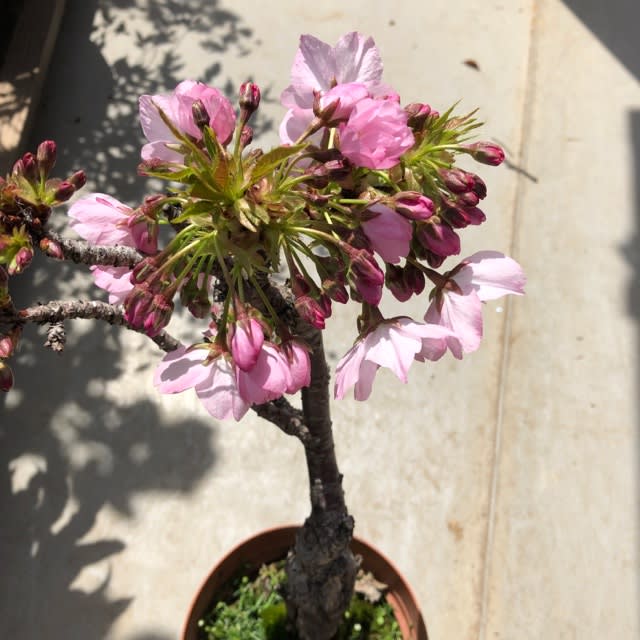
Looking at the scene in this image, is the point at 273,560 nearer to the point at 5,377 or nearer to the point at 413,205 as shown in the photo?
the point at 5,377

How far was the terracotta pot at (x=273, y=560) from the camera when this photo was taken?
58.9 inches

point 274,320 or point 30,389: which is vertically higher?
point 30,389

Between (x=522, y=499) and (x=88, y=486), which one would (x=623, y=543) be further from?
(x=88, y=486)

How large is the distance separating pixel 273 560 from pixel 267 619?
138 millimetres

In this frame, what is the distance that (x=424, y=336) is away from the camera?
71 centimetres

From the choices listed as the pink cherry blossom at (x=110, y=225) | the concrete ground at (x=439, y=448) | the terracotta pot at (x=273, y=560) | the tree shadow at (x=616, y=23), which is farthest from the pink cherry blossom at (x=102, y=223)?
the tree shadow at (x=616, y=23)

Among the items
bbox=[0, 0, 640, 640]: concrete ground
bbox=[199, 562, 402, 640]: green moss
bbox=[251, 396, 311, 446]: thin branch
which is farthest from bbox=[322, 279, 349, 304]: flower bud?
bbox=[0, 0, 640, 640]: concrete ground

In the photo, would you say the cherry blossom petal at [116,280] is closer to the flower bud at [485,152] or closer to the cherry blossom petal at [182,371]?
the cherry blossom petal at [182,371]

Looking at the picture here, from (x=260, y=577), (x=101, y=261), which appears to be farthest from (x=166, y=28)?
(x=101, y=261)

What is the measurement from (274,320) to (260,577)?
1.09 m

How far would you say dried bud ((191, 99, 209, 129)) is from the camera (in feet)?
2.10

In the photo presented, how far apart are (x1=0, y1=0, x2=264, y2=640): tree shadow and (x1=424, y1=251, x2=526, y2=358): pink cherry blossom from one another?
1350 mm

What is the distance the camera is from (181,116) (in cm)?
67

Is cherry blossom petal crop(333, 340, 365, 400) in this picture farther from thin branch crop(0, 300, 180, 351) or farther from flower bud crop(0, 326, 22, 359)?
flower bud crop(0, 326, 22, 359)
